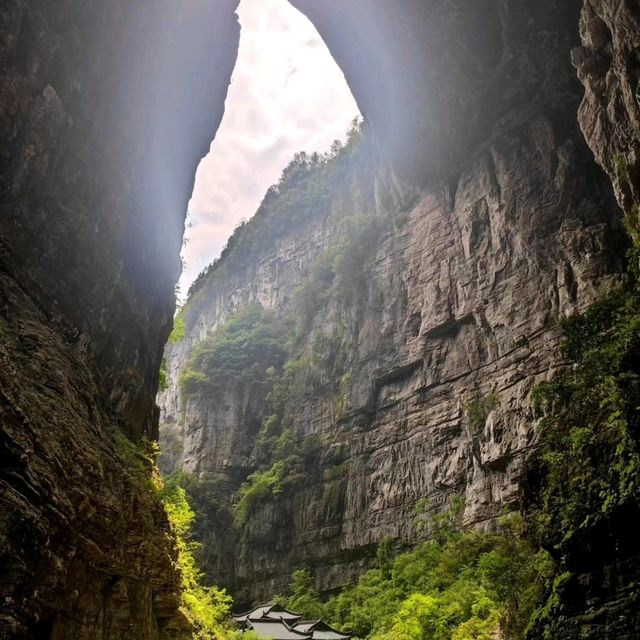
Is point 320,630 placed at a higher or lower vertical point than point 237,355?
lower

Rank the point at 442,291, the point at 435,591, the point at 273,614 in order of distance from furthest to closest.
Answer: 1. the point at 442,291
2. the point at 273,614
3. the point at 435,591

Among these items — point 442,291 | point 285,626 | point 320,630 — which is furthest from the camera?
point 442,291

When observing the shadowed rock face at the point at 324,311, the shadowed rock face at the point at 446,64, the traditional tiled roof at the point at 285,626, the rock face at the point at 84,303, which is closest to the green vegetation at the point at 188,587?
the rock face at the point at 84,303

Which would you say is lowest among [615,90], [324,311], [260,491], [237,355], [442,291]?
[260,491]

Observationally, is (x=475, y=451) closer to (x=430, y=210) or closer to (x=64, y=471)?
(x=430, y=210)

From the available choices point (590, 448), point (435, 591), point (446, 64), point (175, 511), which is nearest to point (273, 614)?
point (435, 591)

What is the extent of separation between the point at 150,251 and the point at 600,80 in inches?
560

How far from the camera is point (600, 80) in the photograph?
1494 centimetres

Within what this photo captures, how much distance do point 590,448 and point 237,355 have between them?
41962mm

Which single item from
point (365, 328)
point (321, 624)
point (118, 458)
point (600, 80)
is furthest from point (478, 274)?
point (118, 458)

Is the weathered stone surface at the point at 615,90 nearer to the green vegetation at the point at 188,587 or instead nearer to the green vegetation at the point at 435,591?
the green vegetation at the point at 435,591

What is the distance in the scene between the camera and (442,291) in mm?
33844

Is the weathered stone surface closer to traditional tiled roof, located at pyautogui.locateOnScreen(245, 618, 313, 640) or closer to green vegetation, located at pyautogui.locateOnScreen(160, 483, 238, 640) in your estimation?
green vegetation, located at pyautogui.locateOnScreen(160, 483, 238, 640)

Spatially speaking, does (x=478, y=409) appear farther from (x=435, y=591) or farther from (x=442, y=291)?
(x=435, y=591)
